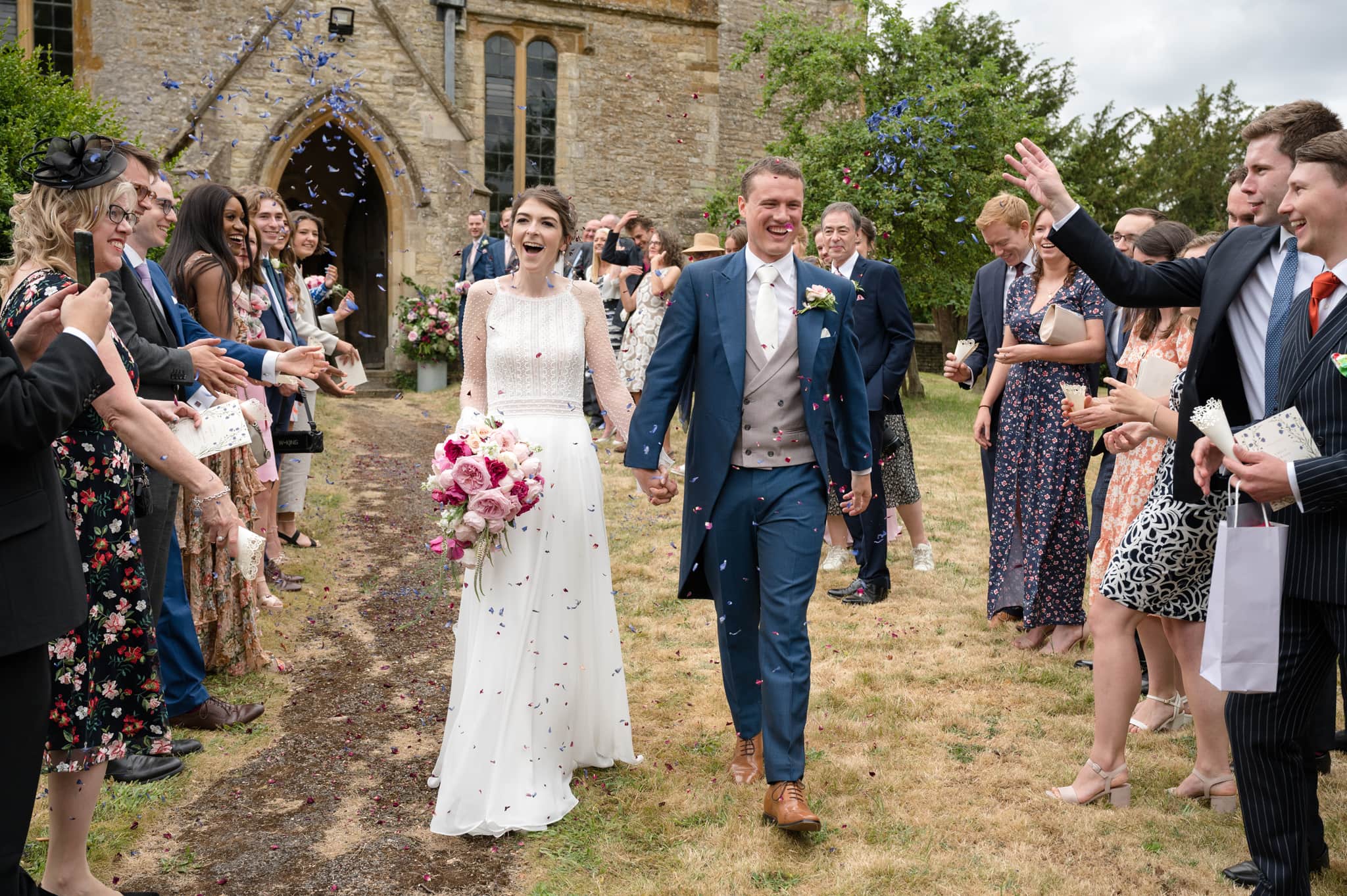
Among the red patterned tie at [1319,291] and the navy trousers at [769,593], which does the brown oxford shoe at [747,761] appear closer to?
the navy trousers at [769,593]

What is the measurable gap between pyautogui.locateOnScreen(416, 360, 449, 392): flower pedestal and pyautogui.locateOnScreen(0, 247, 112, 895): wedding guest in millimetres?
15279

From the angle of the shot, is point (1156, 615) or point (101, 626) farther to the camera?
point (1156, 615)

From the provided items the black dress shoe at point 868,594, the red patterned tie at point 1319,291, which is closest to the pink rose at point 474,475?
the red patterned tie at point 1319,291

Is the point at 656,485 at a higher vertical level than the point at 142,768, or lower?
higher

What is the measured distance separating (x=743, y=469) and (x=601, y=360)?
85cm

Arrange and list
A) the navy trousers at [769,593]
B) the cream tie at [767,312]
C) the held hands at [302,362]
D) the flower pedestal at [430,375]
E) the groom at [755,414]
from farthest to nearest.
→ the flower pedestal at [430,375], the held hands at [302,362], the cream tie at [767,312], the groom at [755,414], the navy trousers at [769,593]

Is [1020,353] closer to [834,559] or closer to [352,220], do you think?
[834,559]

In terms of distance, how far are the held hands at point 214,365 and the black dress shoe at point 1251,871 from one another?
4.15m

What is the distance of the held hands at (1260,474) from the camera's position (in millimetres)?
2906

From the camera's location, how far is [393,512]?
9.48m

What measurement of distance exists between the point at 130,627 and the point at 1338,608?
3.69 m

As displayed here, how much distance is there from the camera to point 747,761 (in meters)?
4.45

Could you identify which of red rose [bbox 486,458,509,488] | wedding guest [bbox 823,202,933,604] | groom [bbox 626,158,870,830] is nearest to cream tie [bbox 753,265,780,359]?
groom [bbox 626,158,870,830]

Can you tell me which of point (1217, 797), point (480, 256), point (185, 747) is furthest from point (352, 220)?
point (1217, 797)
